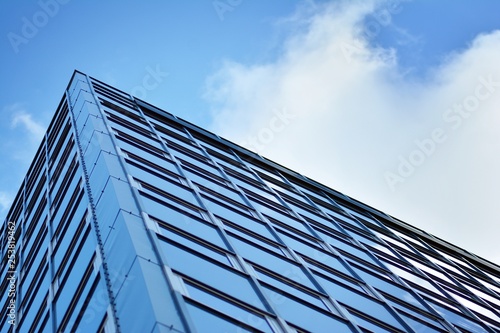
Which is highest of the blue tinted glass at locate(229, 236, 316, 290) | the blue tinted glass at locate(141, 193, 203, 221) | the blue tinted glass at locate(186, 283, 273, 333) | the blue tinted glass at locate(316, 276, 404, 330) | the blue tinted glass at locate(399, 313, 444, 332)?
the blue tinted glass at locate(141, 193, 203, 221)

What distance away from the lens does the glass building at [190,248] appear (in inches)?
364

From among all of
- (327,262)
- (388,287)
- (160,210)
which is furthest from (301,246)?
(160,210)

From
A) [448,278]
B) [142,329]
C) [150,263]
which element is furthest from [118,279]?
[448,278]

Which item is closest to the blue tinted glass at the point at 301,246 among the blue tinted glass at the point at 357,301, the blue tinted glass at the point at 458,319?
the blue tinted glass at the point at 357,301

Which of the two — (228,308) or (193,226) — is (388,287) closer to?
(193,226)

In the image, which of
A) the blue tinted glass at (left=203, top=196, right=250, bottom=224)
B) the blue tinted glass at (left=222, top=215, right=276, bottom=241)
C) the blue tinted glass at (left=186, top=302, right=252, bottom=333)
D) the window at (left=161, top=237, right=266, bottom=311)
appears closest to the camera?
the blue tinted glass at (left=186, top=302, right=252, bottom=333)

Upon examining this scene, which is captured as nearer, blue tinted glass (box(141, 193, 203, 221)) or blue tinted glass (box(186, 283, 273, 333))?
blue tinted glass (box(186, 283, 273, 333))

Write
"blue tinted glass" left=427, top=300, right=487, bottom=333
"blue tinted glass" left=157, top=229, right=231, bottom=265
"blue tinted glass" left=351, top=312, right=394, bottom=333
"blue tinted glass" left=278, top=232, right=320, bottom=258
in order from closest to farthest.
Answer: "blue tinted glass" left=157, top=229, right=231, bottom=265
"blue tinted glass" left=351, top=312, right=394, bottom=333
"blue tinted glass" left=278, top=232, right=320, bottom=258
"blue tinted glass" left=427, top=300, right=487, bottom=333

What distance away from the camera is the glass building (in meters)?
9.23

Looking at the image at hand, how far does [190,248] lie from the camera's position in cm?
1066

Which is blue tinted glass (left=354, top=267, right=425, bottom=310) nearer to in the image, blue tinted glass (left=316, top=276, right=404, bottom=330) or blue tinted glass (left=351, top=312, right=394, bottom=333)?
blue tinted glass (left=316, top=276, right=404, bottom=330)

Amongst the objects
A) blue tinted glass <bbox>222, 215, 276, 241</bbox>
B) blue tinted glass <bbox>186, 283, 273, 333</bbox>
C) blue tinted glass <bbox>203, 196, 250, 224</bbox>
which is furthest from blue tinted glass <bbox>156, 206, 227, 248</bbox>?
blue tinted glass <bbox>186, 283, 273, 333</bbox>

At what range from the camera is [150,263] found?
28.9 ft

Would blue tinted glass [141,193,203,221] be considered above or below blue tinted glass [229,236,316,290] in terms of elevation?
above
